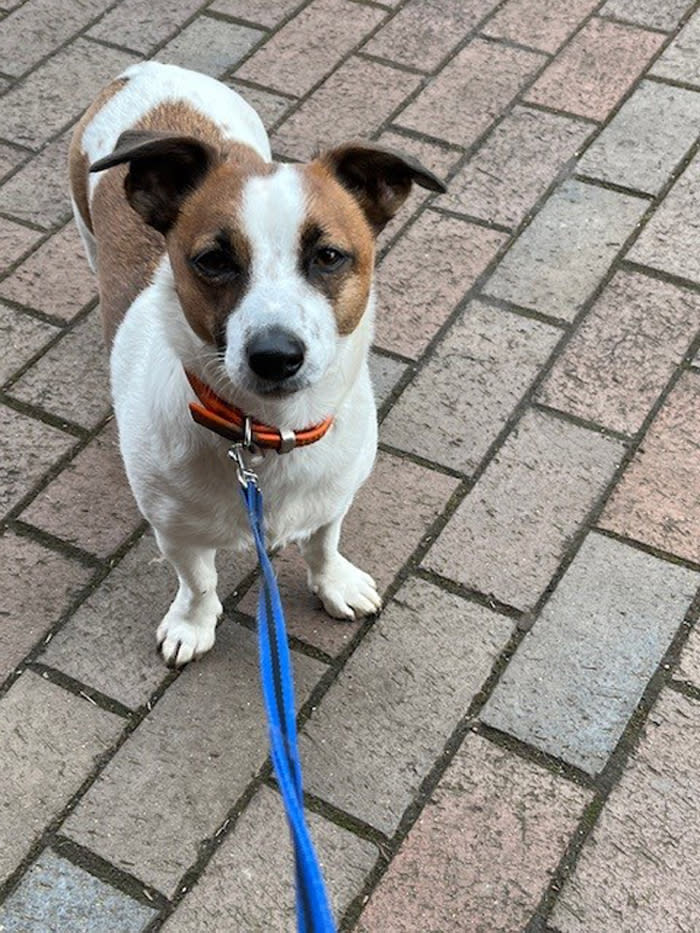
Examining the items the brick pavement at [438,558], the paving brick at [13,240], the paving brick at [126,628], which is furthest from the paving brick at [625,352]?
the paving brick at [13,240]

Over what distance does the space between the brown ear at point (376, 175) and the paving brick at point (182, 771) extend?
124 centimetres

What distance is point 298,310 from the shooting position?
2.19 m

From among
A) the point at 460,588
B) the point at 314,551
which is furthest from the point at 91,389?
the point at 460,588

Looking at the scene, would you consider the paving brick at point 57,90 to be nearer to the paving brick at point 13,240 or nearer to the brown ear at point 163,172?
the paving brick at point 13,240

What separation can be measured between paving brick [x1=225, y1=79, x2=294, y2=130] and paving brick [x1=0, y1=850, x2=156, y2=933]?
115 inches

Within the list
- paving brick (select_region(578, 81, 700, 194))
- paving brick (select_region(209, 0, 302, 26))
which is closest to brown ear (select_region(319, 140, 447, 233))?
paving brick (select_region(578, 81, 700, 194))

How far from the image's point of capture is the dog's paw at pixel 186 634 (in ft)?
10.0

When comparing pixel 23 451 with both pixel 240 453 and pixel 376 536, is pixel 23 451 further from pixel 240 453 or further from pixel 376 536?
pixel 240 453

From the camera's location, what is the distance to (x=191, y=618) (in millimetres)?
3061

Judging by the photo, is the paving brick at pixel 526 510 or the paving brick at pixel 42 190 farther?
the paving brick at pixel 42 190

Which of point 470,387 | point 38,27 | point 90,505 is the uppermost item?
point 38,27

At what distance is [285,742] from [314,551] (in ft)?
3.75

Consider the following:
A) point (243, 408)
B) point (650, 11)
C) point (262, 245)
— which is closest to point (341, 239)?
point (262, 245)

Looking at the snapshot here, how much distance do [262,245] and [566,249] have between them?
2.10m
